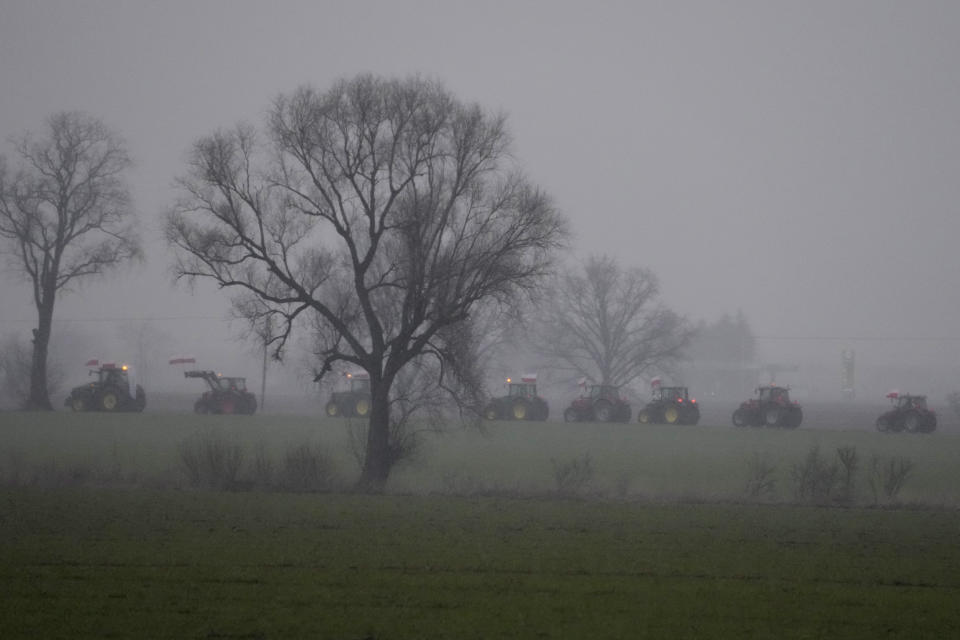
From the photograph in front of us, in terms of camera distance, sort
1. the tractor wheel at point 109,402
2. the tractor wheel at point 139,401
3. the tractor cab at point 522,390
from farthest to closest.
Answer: the tractor cab at point 522,390 → the tractor wheel at point 139,401 → the tractor wheel at point 109,402

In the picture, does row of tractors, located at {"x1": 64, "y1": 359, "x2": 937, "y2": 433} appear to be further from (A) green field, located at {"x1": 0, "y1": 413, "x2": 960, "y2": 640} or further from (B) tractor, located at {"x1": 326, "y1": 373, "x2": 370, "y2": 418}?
(A) green field, located at {"x1": 0, "y1": 413, "x2": 960, "y2": 640}

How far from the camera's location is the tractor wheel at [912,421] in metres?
44.2

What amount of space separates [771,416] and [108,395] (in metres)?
35.5

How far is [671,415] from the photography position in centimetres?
4822

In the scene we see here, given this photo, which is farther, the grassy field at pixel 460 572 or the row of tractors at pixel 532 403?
the row of tractors at pixel 532 403

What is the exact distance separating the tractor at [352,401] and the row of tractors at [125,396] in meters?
4.74

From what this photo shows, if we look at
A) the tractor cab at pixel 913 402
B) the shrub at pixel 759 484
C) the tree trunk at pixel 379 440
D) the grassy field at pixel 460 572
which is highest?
the tractor cab at pixel 913 402

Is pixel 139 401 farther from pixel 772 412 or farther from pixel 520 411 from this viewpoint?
pixel 772 412

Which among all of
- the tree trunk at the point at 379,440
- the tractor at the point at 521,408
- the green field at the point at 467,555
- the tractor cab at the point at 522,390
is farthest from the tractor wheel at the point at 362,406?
the tree trunk at the point at 379,440

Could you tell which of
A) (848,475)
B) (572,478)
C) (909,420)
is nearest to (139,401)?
(572,478)

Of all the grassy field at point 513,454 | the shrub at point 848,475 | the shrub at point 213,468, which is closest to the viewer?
the shrub at point 848,475

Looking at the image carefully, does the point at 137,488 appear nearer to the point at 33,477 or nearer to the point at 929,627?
the point at 33,477

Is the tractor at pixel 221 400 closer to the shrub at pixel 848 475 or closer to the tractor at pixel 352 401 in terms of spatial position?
the tractor at pixel 352 401

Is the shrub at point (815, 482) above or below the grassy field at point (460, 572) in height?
above
